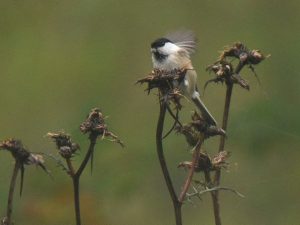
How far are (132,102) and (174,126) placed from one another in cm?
391

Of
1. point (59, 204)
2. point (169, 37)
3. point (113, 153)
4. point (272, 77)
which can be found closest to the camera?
point (169, 37)

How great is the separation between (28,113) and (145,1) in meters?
1.53

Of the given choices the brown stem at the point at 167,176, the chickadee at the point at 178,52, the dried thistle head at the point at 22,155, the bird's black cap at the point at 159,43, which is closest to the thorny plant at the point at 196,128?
the brown stem at the point at 167,176

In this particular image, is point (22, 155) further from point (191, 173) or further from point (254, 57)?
point (254, 57)

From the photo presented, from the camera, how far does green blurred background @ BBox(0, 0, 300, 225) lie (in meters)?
5.65

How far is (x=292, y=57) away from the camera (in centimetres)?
691

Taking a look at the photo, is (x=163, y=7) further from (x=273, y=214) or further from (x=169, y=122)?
(x=273, y=214)

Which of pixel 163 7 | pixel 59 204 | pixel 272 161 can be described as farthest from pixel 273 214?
pixel 163 7

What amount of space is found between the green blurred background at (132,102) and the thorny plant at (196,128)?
2.24 metres

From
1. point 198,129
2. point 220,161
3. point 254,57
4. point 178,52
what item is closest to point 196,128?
point 198,129

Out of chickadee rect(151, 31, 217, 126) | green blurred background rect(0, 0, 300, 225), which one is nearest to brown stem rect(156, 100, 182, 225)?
chickadee rect(151, 31, 217, 126)

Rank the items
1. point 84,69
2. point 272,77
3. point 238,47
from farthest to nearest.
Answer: point 84,69
point 272,77
point 238,47

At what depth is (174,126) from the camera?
109 inches

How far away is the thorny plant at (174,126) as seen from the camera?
2.62 meters
